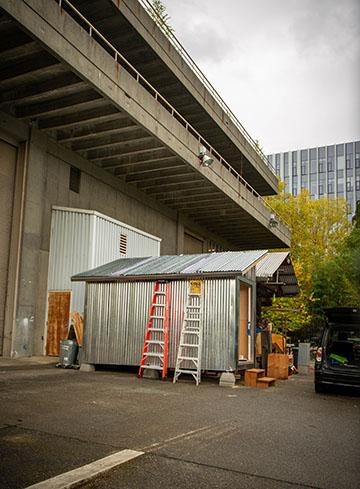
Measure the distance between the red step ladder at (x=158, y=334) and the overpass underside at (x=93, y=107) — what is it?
6.72 meters

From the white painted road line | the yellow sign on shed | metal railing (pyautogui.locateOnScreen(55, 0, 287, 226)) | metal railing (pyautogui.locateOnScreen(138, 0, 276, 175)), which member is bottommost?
the white painted road line

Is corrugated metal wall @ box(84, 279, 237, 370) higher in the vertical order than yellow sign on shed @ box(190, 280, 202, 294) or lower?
lower

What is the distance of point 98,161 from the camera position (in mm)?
20188

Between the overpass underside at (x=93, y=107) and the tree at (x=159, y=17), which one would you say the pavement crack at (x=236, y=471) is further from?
the tree at (x=159, y=17)

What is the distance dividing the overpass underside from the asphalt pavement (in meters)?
8.93

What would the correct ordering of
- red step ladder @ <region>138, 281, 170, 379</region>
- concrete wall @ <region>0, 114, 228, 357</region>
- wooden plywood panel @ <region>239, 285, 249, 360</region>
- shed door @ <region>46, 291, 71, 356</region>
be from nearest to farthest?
red step ladder @ <region>138, 281, 170, 379</region>, wooden plywood panel @ <region>239, 285, 249, 360</region>, concrete wall @ <region>0, 114, 228, 357</region>, shed door @ <region>46, 291, 71, 356</region>

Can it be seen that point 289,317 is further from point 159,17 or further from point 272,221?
point 159,17

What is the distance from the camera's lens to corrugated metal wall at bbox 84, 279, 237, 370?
474 inches

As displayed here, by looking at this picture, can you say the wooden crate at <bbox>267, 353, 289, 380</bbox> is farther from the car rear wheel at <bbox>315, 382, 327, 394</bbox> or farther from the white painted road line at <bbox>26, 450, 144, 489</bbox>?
the white painted road line at <bbox>26, 450, 144, 489</bbox>

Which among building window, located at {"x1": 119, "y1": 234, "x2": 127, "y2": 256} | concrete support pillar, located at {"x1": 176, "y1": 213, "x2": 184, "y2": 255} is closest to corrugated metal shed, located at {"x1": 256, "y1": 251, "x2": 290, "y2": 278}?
building window, located at {"x1": 119, "y1": 234, "x2": 127, "y2": 256}

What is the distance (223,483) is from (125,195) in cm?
1906

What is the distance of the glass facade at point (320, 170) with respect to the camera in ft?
302

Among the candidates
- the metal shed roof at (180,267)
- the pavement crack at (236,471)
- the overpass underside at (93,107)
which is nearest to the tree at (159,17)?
the overpass underside at (93,107)

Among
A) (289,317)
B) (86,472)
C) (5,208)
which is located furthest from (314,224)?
(86,472)
